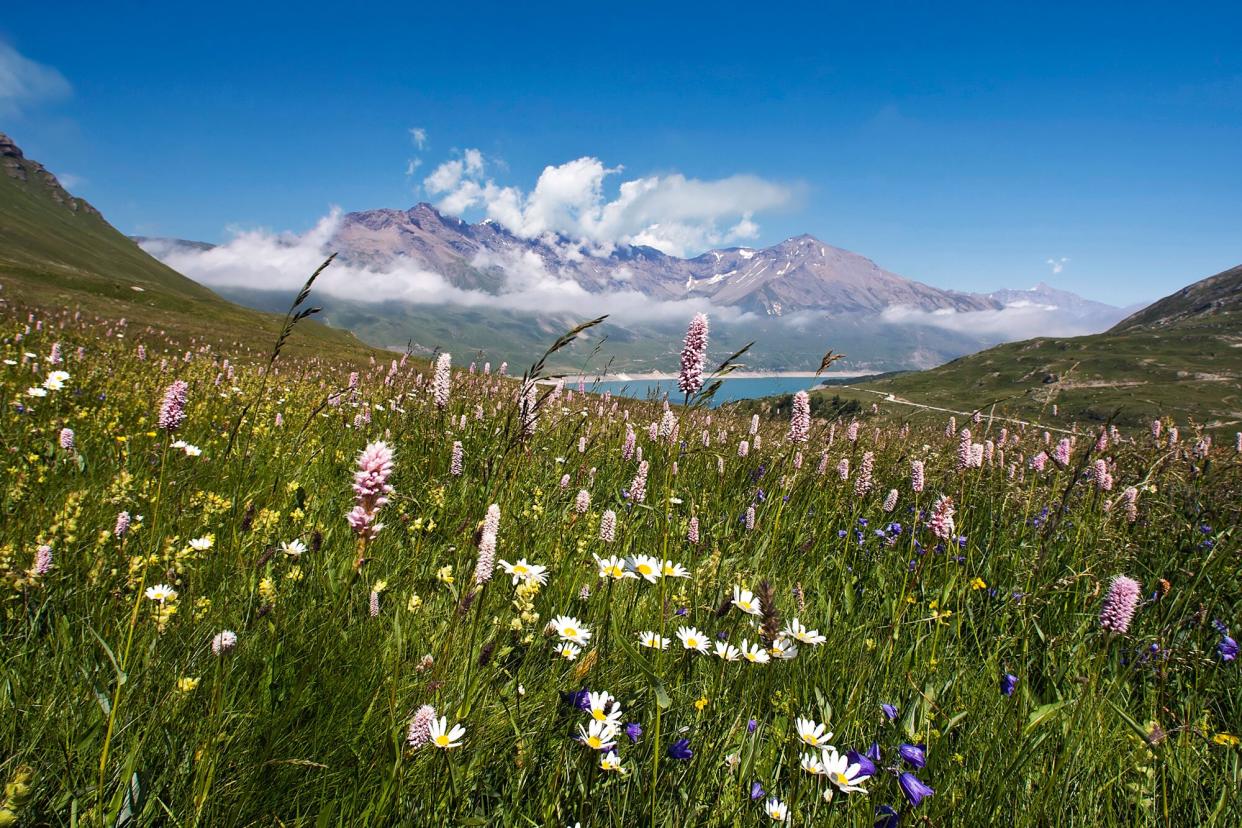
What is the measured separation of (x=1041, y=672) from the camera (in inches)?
146

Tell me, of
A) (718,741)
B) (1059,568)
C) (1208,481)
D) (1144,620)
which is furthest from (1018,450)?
(718,741)

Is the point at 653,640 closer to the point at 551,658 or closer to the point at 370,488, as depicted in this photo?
the point at 551,658

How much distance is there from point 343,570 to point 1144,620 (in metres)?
5.32

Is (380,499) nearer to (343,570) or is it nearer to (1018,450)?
(343,570)

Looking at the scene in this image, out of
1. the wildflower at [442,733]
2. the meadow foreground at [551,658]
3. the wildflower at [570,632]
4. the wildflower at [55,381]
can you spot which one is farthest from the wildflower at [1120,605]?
the wildflower at [55,381]

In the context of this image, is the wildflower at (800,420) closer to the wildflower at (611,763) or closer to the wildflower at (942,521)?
the wildflower at (942,521)

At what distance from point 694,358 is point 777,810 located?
7.15 feet

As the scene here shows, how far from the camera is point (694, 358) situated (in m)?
3.39

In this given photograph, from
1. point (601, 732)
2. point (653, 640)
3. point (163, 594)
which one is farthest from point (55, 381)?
point (601, 732)

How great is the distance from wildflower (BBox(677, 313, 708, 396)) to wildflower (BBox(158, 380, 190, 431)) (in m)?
2.25

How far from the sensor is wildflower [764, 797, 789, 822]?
1.91 m

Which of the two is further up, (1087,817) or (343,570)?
(343,570)

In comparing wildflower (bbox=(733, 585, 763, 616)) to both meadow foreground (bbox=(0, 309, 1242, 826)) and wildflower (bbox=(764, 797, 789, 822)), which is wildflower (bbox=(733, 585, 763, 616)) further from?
wildflower (bbox=(764, 797, 789, 822))

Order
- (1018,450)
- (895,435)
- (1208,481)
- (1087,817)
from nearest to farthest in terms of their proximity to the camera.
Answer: (1087,817) < (1208,481) < (1018,450) < (895,435)
